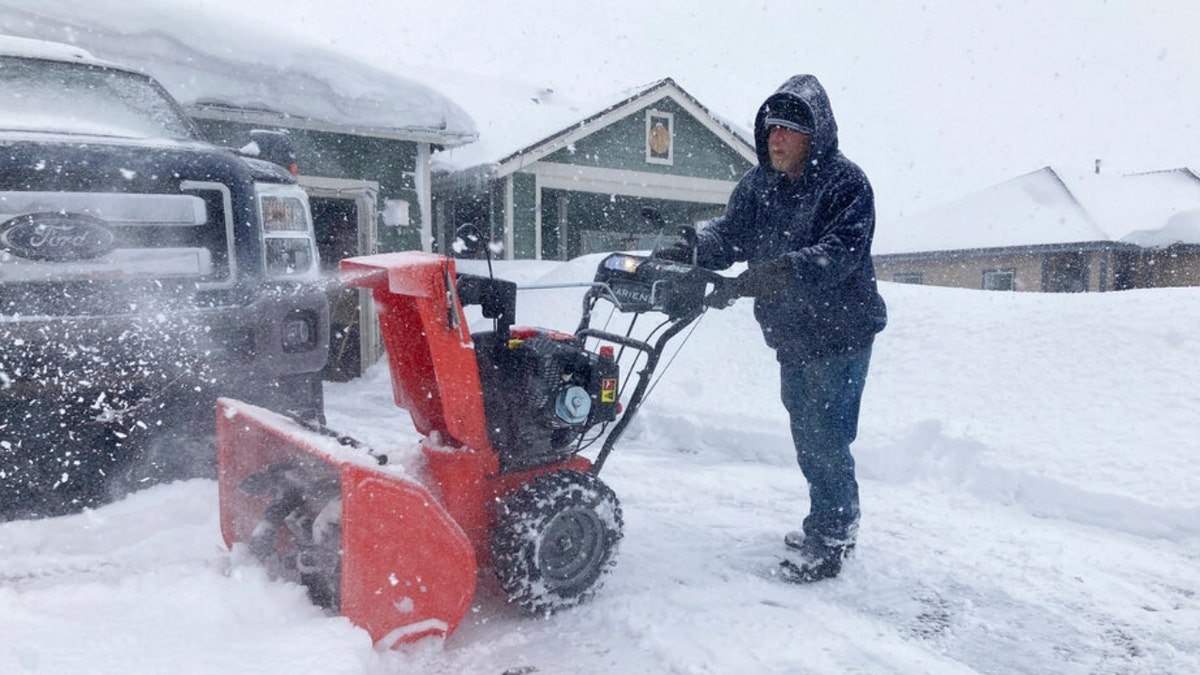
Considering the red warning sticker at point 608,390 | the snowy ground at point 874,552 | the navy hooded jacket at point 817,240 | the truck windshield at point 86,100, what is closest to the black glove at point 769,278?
the navy hooded jacket at point 817,240

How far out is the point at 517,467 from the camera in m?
2.76

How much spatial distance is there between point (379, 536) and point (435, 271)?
83 cm

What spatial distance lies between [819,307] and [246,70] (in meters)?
7.70

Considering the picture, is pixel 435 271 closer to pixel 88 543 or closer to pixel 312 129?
pixel 88 543

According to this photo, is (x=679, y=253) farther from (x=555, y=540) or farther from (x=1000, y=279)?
(x=1000, y=279)

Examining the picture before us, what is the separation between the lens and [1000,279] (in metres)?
23.0

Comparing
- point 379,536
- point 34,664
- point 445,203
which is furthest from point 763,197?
point 445,203

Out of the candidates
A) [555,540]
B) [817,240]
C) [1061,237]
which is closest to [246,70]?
[817,240]

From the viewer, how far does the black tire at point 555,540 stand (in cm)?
257

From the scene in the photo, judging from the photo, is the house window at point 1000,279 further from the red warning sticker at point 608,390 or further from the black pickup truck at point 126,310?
the black pickup truck at point 126,310

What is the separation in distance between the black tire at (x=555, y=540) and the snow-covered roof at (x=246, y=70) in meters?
7.00

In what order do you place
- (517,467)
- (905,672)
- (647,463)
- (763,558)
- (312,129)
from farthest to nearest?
(312,129)
(647,463)
(763,558)
(517,467)
(905,672)

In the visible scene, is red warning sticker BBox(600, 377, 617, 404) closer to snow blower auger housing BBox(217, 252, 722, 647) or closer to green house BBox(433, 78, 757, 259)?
snow blower auger housing BBox(217, 252, 722, 647)

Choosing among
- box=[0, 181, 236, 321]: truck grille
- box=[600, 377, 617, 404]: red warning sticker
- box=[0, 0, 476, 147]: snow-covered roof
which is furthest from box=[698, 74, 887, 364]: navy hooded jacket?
box=[0, 0, 476, 147]: snow-covered roof
